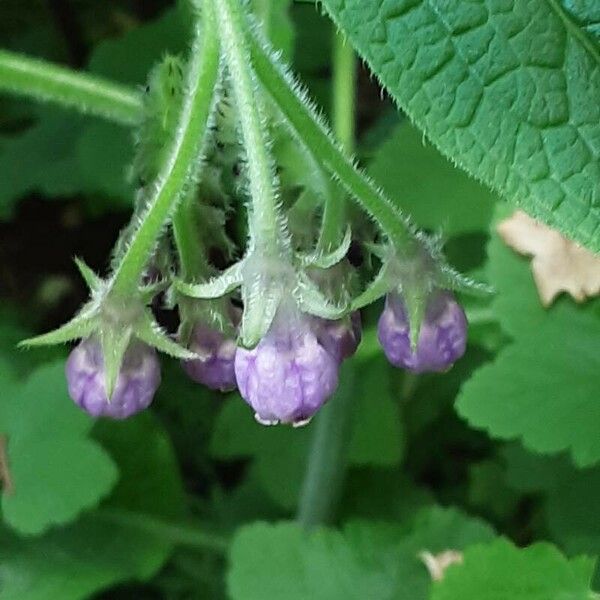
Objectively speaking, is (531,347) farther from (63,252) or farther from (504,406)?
(63,252)

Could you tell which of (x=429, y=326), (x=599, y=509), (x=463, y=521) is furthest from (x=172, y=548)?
(x=429, y=326)

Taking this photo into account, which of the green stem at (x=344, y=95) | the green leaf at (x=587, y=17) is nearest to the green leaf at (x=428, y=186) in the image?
the green stem at (x=344, y=95)

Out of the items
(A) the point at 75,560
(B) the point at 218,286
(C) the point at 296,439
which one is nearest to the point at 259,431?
(C) the point at 296,439

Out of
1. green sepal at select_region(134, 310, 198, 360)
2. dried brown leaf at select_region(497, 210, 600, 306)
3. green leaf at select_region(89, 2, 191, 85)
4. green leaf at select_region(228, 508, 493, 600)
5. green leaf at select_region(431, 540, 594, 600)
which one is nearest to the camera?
green sepal at select_region(134, 310, 198, 360)

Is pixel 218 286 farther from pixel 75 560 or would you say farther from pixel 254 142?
pixel 75 560

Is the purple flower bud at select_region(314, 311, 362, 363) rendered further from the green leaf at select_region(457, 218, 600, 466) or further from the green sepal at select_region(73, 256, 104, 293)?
the green leaf at select_region(457, 218, 600, 466)

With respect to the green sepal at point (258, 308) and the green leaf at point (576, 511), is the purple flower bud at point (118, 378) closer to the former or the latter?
the green sepal at point (258, 308)

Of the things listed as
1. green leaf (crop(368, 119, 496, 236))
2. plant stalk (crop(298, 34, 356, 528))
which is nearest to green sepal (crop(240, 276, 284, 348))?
plant stalk (crop(298, 34, 356, 528))
